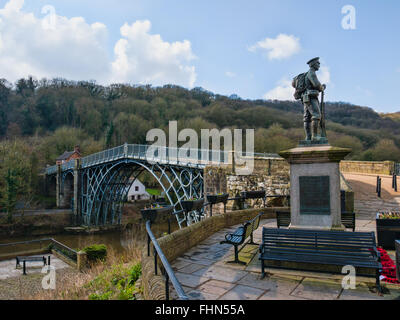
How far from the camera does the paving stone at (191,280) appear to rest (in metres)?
4.79

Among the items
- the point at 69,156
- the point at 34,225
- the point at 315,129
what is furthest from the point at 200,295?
the point at 69,156

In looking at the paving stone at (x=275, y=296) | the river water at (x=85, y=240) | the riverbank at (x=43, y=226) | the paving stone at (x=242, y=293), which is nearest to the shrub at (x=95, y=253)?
the river water at (x=85, y=240)

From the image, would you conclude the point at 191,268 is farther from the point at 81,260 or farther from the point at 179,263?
the point at 81,260

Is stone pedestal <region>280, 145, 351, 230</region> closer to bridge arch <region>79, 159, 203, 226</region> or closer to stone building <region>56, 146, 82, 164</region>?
bridge arch <region>79, 159, 203, 226</region>

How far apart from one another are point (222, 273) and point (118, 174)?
3094 cm

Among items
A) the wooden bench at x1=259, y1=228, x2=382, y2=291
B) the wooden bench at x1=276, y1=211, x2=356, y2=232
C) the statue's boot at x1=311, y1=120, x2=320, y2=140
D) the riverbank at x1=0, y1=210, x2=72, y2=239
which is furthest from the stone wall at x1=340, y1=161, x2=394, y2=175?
the riverbank at x1=0, y1=210, x2=72, y2=239

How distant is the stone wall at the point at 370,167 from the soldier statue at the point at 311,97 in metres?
24.7

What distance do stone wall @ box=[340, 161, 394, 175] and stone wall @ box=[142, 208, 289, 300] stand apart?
21311 mm

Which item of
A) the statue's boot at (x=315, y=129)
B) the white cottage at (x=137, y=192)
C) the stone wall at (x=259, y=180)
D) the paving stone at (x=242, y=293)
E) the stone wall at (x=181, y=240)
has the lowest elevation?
the white cottage at (x=137, y=192)

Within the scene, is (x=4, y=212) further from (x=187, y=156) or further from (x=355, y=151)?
(x=355, y=151)

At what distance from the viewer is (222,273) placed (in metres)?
5.28

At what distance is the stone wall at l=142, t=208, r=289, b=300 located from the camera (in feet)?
13.5

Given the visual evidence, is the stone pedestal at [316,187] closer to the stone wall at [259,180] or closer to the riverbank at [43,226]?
the stone wall at [259,180]

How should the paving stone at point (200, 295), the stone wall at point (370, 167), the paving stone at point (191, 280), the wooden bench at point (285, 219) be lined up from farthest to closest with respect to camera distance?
1. the stone wall at point (370, 167)
2. the wooden bench at point (285, 219)
3. the paving stone at point (191, 280)
4. the paving stone at point (200, 295)
